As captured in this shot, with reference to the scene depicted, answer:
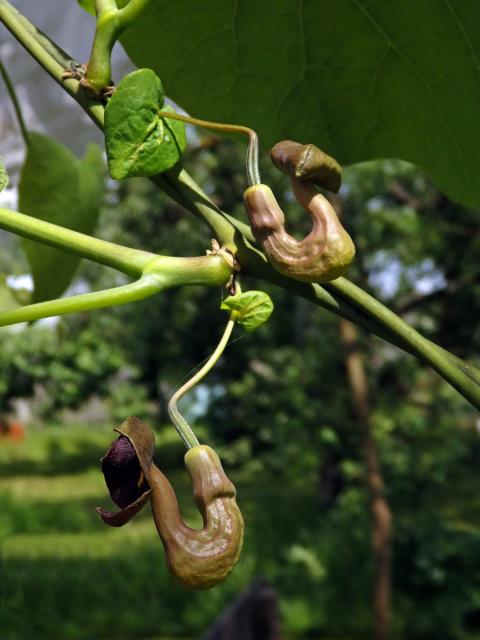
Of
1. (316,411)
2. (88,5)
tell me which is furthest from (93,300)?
(316,411)

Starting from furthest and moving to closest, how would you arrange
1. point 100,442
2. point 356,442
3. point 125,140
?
point 100,442 < point 356,442 < point 125,140

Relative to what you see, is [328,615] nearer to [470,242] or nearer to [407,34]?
[470,242]

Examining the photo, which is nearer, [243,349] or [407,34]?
[407,34]

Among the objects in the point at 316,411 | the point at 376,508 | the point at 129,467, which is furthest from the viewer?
the point at 316,411

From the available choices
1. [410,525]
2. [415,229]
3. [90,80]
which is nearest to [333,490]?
[410,525]

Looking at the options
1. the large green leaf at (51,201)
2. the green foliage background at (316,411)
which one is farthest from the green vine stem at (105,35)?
the green foliage background at (316,411)

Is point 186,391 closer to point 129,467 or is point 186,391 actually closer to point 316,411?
point 129,467
